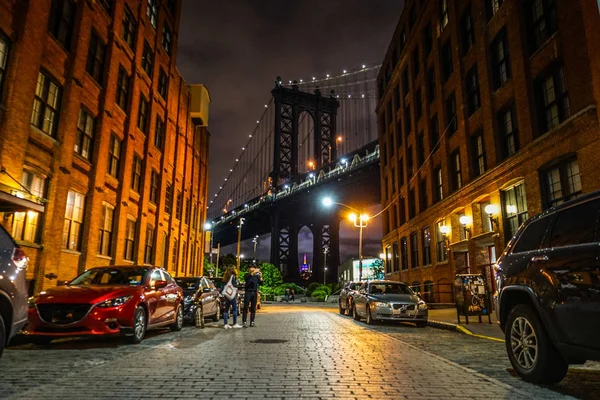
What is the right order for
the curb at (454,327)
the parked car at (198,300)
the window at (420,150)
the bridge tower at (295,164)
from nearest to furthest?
1. the curb at (454,327)
2. the parked car at (198,300)
3. the window at (420,150)
4. the bridge tower at (295,164)

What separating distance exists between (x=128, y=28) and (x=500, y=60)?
55.2 feet

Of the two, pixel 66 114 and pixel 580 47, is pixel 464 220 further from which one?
pixel 66 114

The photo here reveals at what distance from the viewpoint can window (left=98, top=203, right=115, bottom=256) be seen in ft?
59.2

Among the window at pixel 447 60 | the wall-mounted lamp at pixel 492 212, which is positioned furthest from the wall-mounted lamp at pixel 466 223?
the window at pixel 447 60

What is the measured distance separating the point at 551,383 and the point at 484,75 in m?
17.3

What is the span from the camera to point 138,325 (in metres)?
8.68

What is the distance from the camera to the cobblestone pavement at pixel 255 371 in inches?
180

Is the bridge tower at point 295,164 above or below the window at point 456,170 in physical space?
above

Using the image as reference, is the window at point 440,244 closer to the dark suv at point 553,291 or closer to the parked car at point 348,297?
the parked car at point 348,297

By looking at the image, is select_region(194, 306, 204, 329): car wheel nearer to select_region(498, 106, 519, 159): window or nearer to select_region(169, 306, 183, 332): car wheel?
select_region(169, 306, 183, 332): car wheel

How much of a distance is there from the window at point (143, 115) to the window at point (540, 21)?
17524 mm

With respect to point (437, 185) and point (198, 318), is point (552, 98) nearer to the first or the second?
point (437, 185)

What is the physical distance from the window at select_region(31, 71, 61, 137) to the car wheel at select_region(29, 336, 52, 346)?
25.7 feet

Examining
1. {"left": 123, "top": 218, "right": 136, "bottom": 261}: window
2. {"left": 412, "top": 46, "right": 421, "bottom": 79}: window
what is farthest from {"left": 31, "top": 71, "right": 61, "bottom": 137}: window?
{"left": 412, "top": 46, "right": 421, "bottom": 79}: window
